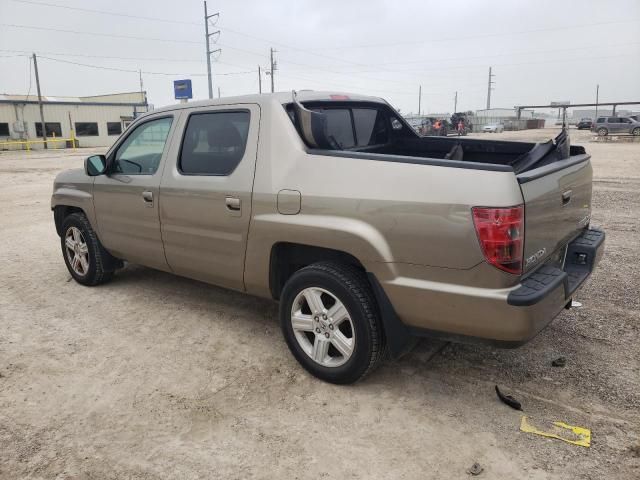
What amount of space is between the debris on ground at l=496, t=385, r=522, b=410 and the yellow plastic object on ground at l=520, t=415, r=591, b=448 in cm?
13

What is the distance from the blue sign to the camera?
47.1m

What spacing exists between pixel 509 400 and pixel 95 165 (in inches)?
150

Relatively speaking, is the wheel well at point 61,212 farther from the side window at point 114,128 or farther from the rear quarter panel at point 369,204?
the side window at point 114,128

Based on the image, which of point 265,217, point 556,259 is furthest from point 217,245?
point 556,259

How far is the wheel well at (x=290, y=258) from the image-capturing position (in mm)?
3358

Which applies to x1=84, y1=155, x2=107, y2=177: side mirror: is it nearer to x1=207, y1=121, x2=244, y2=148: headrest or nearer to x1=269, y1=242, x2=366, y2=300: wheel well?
x1=207, y1=121, x2=244, y2=148: headrest

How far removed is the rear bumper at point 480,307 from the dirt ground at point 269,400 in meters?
0.53

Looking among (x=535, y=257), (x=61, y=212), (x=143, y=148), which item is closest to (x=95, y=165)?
(x=143, y=148)

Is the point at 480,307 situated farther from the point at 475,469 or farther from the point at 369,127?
the point at 369,127

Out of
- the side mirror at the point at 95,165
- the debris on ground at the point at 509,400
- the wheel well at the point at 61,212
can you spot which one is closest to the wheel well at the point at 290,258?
the debris on ground at the point at 509,400

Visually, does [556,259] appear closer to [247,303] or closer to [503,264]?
[503,264]

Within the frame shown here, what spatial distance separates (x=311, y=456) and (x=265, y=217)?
150 centimetres

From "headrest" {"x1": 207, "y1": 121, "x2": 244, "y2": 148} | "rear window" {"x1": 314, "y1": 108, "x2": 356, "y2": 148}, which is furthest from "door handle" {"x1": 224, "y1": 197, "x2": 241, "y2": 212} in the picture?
"rear window" {"x1": 314, "y1": 108, "x2": 356, "y2": 148}

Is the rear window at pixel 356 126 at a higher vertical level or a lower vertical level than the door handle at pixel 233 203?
higher
